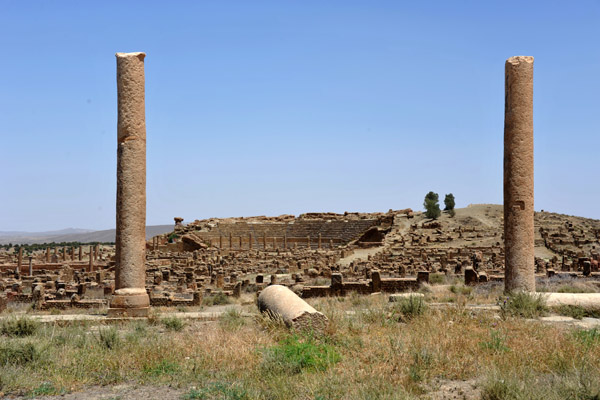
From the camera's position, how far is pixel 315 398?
5633 millimetres

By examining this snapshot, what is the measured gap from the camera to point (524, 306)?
34.9 feet

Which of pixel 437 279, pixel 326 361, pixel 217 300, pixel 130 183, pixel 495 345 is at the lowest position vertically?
pixel 217 300

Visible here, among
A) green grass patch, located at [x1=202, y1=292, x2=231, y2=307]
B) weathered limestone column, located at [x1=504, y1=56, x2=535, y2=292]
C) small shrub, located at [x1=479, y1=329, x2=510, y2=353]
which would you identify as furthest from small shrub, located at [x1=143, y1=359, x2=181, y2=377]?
green grass patch, located at [x1=202, y1=292, x2=231, y2=307]

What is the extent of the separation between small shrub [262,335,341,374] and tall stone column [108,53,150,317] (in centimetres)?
492

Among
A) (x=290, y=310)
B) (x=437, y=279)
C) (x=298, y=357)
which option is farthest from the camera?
(x=437, y=279)

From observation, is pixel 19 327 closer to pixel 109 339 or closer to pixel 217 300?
pixel 109 339

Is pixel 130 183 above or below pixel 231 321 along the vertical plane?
above

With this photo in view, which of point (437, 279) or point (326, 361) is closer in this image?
point (326, 361)

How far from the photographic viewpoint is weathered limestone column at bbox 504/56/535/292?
12.1 metres

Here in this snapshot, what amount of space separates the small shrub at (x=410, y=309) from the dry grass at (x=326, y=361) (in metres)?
0.79

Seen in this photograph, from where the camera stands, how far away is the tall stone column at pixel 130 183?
11.7 m

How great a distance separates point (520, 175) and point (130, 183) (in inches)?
311

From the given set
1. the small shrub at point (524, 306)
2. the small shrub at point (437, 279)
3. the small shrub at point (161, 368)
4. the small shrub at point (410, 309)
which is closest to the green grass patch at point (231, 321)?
the small shrub at point (161, 368)

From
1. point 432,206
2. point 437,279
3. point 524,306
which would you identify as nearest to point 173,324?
point 524,306
